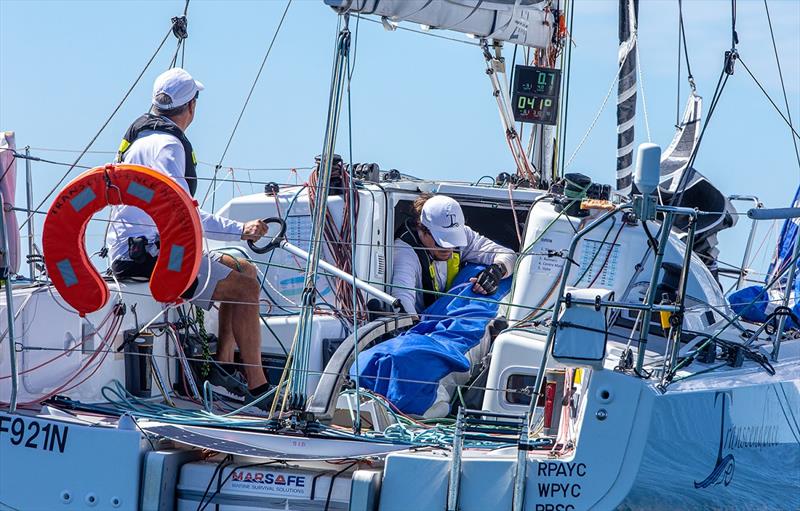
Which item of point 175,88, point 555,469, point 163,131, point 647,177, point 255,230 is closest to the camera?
point 555,469

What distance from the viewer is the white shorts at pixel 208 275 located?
6.23 m

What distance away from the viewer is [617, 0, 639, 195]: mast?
33.0 feet

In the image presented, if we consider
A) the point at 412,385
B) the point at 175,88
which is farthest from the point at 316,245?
the point at 175,88

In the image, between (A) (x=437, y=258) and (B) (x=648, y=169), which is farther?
(A) (x=437, y=258)

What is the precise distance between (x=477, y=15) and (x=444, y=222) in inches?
49.2

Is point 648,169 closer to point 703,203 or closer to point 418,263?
point 418,263

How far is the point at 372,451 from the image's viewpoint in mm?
5152

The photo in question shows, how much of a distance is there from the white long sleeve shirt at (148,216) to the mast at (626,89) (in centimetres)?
457

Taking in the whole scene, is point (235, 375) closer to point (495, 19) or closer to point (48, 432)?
point (48, 432)

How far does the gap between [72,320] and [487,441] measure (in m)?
2.01

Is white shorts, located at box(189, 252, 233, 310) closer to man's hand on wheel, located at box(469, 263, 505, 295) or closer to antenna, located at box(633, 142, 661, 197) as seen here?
man's hand on wheel, located at box(469, 263, 505, 295)

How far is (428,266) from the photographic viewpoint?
25.3 ft

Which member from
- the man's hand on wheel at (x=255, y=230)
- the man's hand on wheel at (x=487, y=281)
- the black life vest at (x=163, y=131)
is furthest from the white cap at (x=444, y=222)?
the man's hand on wheel at (x=255, y=230)

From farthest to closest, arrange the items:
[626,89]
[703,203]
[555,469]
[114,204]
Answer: [626,89] < [703,203] < [114,204] < [555,469]
